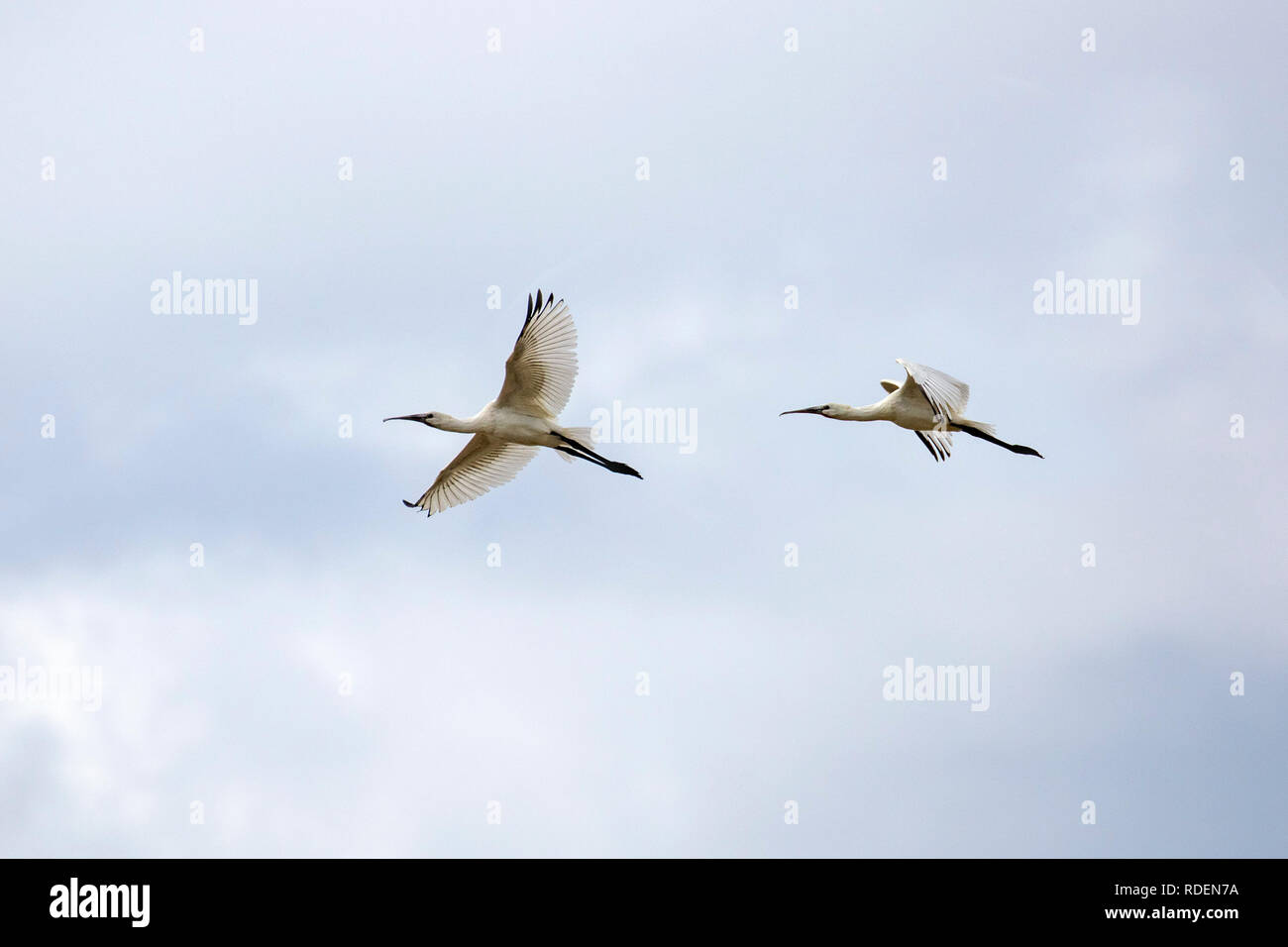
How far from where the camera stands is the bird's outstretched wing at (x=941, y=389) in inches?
970

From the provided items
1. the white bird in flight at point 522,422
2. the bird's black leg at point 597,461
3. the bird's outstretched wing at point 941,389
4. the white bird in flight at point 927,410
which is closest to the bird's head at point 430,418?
the white bird in flight at point 522,422

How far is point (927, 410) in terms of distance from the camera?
89.2ft

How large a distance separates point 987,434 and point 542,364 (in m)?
7.19

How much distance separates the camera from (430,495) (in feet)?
91.2

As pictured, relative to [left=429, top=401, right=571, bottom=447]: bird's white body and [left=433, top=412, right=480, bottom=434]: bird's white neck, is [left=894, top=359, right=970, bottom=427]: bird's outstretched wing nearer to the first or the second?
[left=429, top=401, right=571, bottom=447]: bird's white body

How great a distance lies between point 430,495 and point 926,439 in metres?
8.34

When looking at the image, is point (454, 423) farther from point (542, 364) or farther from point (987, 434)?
point (987, 434)

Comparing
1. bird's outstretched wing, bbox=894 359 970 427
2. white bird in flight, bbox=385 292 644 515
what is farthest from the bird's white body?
bird's outstretched wing, bbox=894 359 970 427

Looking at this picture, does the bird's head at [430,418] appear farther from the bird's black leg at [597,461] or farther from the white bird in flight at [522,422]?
the bird's black leg at [597,461]

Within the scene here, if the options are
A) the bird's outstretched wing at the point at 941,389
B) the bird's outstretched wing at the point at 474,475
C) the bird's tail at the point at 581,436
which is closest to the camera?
the bird's outstretched wing at the point at 941,389

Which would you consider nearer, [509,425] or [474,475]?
[509,425]

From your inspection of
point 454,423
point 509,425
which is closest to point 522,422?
point 509,425
